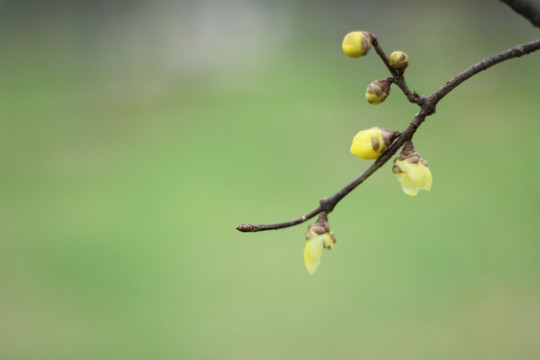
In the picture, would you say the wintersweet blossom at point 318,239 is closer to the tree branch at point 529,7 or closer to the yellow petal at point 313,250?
the yellow petal at point 313,250

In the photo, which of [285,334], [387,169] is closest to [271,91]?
[387,169]

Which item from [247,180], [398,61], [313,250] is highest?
[398,61]

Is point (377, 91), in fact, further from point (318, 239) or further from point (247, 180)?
point (247, 180)

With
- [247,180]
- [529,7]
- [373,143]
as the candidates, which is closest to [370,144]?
[373,143]

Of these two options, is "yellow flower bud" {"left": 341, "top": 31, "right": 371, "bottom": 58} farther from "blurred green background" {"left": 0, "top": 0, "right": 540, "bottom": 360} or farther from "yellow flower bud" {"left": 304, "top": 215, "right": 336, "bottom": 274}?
"blurred green background" {"left": 0, "top": 0, "right": 540, "bottom": 360}

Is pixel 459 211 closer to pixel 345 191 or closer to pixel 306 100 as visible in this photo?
pixel 306 100

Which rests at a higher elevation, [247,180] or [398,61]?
[398,61]

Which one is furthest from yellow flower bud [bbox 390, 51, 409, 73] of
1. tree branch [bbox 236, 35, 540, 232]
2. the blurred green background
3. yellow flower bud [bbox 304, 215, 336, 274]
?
the blurred green background
